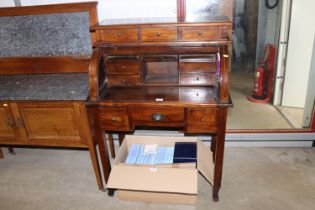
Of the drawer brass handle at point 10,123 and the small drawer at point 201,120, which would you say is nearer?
the small drawer at point 201,120

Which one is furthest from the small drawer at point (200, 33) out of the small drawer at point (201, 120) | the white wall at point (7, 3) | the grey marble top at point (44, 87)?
the white wall at point (7, 3)

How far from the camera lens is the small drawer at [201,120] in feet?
4.61

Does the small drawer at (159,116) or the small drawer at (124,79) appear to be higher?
the small drawer at (124,79)

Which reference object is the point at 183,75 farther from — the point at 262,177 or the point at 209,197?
the point at 262,177

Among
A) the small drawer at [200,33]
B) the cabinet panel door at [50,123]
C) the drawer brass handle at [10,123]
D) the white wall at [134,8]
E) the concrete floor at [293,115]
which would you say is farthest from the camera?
the concrete floor at [293,115]

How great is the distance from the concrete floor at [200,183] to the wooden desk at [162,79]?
27 cm

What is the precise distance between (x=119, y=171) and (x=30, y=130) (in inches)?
28.4

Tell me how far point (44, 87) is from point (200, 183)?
133 cm

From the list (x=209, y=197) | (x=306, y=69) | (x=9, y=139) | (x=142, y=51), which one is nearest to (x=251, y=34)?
(x=306, y=69)

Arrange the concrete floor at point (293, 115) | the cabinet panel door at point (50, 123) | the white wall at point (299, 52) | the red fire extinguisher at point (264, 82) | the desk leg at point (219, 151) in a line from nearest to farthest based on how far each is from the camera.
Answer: the desk leg at point (219, 151) < the cabinet panel door at point (50, 123) < the white wall at point (299, 52) < the concrete floor at point (293, 115) < the red fire extinguisher at point (264, 82)

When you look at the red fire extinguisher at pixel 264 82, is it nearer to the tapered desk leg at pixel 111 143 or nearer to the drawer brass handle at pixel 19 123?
the tapered desk leg at pixel 111 143

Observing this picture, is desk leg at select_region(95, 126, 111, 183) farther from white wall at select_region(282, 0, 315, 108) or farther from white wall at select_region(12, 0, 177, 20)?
white wall at select_region(282, 0, 315, 108)

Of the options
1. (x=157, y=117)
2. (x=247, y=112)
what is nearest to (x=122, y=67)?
(x=157, y=117)

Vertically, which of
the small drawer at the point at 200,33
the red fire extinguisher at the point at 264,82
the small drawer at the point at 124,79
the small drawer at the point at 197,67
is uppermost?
the small drawer at the point at 200,33
